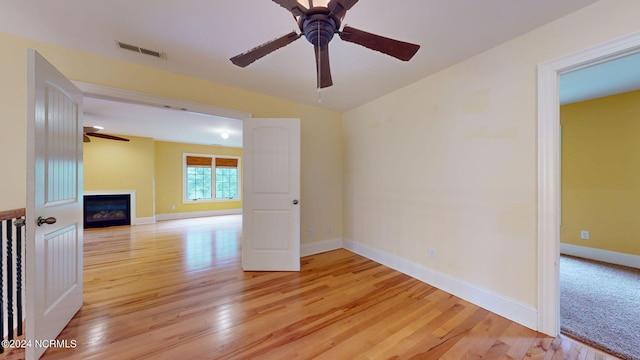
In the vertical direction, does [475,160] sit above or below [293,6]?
below

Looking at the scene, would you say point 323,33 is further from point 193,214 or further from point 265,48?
→ point 193,214

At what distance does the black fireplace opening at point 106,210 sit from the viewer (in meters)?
5.61

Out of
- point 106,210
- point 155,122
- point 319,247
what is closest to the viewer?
point 319,247

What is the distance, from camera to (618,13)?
1.50m

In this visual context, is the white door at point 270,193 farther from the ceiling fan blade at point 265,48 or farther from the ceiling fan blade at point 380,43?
the ceiling fan blade at point 380,43

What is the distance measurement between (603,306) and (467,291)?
118 cm

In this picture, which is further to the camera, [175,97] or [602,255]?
[602,255]

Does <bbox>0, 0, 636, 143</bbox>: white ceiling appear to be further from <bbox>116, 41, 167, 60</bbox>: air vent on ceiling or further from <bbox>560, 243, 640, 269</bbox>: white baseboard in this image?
<bbox>560, 243, 640, 269</bbox>: white baseboard

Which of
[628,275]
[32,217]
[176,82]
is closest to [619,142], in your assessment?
[628,275]

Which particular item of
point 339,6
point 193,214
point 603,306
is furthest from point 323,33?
point 193,214

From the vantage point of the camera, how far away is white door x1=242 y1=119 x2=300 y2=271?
3.02 meters

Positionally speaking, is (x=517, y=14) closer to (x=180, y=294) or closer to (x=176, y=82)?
(x=176, y=82)

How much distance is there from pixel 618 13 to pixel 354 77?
1.95 meters

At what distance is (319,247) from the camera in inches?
147
